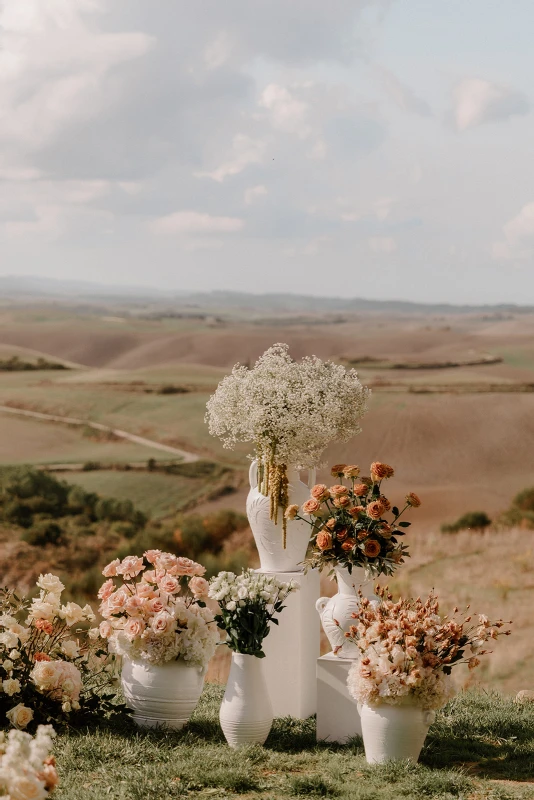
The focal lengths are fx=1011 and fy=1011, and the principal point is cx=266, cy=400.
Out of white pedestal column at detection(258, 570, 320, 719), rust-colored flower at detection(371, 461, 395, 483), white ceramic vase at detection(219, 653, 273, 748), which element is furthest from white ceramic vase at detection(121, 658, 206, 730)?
rust-colored flower at detection(371, 461, 395, 483)

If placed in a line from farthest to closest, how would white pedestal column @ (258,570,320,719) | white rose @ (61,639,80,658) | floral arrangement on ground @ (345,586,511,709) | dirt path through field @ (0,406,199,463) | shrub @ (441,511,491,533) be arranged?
dirt path through field @ (0,406,199,463) → shrub @ (441,511,491,533) → white pedestal column @ (258,570,320,719) → white rose @ (61,639,80,658) → floral arrangement on ground @ (345,586,511,709)

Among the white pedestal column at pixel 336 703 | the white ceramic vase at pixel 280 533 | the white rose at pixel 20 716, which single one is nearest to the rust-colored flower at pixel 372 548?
the white pedestal column at pixel 336 703

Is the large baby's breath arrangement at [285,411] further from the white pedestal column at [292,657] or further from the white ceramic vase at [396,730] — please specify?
the white ceramic vase at [396,730]

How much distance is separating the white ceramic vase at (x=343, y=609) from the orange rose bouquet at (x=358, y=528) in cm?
9

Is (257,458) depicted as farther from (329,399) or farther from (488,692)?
(488,692)

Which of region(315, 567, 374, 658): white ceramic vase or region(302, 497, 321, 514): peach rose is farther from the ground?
region(302, 497, 321, 514): peach rose

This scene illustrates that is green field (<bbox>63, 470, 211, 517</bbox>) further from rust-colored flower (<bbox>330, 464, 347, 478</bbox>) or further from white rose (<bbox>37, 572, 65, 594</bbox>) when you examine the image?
rust-colored flower (<bbox>330, 464, 347, 478</bbox>)

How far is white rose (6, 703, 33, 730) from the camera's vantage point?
5133mm

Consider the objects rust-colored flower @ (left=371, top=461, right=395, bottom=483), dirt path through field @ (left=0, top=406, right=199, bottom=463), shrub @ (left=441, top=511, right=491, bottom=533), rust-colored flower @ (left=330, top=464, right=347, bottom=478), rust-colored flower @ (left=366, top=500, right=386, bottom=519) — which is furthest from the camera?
dirt path through field @ (left=0, top=406, right=199, bottom=463)

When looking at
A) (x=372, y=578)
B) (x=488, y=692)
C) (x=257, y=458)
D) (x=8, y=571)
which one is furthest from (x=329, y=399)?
(x=8, y=571)

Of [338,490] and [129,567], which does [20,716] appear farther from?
[338,490]

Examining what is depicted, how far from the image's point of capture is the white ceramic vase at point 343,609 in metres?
5.22

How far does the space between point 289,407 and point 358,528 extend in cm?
84

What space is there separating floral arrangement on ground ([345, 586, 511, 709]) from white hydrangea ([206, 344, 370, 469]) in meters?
1.11
